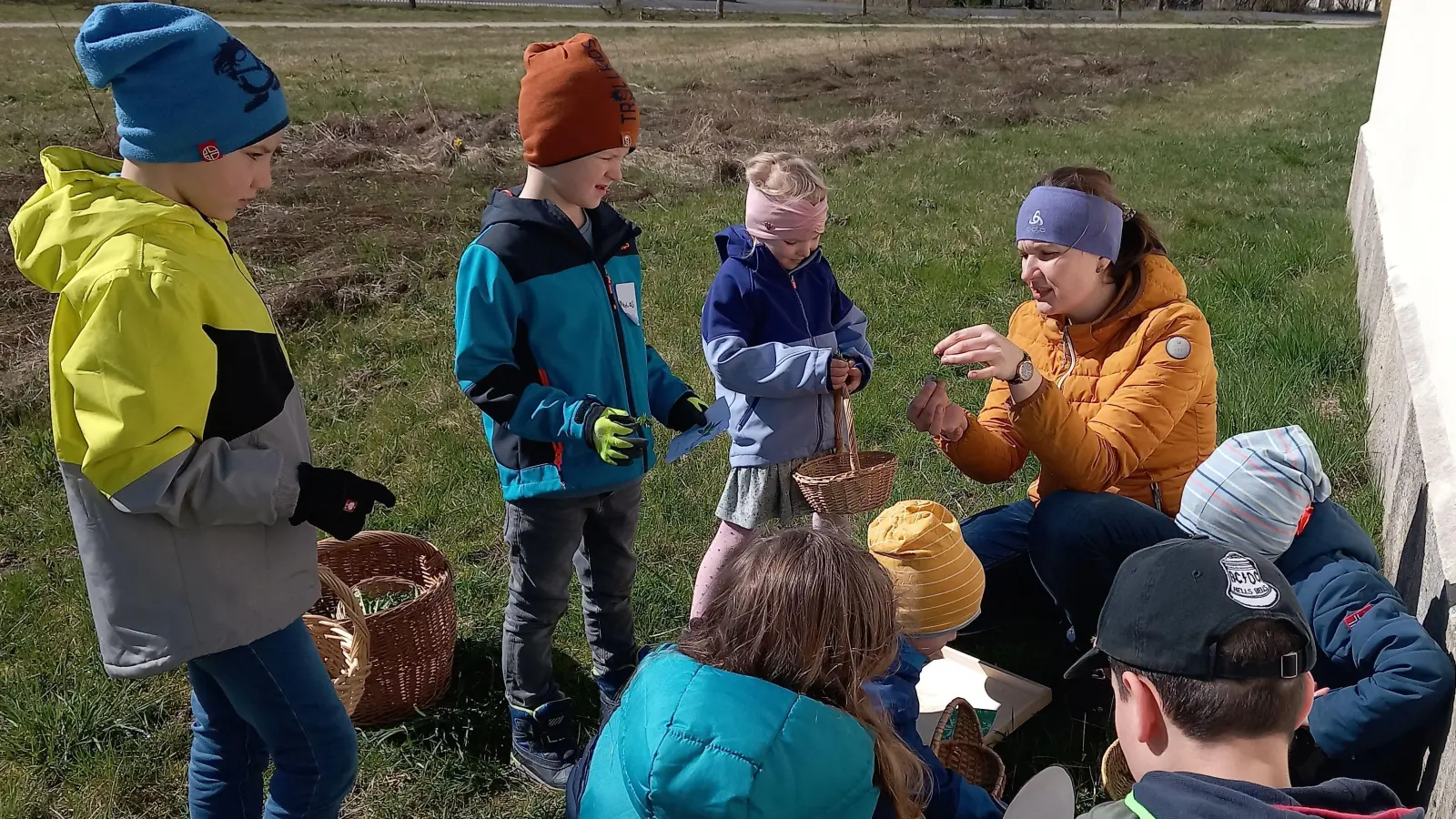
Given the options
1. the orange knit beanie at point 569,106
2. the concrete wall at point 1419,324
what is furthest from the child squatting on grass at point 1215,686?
the orange knit beanie at point 569,106

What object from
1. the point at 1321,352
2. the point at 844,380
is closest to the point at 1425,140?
the point at 1321,352

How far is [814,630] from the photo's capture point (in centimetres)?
182

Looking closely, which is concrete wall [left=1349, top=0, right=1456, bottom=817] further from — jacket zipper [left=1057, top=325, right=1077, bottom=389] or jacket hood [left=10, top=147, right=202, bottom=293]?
jacket hood [left=10, top=147, right=202, bottom=293]

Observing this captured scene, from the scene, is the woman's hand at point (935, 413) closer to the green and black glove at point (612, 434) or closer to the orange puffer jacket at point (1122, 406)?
the orange puffer jacket at point (1122, 406)

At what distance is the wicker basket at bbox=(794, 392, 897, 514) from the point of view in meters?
2.88

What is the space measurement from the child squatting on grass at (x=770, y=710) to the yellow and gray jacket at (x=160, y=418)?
29.4 inches

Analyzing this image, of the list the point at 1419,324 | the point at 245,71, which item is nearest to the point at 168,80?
the point at 245,71

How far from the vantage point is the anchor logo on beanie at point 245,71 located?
6.66 feet

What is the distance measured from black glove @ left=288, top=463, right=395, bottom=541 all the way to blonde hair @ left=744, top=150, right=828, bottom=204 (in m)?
1.47

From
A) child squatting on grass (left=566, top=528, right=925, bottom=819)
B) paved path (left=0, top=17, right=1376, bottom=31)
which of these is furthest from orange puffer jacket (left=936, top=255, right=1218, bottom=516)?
paved path (left=0, top=17, right=1376, bottom=31)

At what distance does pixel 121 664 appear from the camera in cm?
203


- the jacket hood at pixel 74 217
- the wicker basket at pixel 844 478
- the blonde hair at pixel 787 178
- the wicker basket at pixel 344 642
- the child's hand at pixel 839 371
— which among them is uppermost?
the jacket hood at pixel 74 217

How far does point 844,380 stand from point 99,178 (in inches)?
72.0

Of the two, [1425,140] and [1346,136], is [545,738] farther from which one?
[1346,136]
